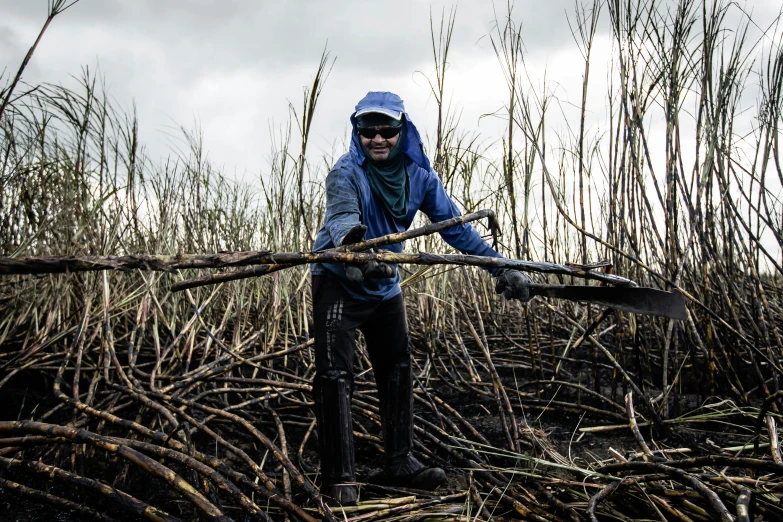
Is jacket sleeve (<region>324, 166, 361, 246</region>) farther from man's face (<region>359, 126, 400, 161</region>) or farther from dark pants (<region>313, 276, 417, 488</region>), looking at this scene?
dark pants (<region>313, 276, 417, 488</region>)

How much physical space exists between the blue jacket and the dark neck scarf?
30 mm

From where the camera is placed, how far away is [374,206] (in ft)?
7.48

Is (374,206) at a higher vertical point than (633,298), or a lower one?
higher

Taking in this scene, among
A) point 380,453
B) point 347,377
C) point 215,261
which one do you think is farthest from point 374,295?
point 215,261

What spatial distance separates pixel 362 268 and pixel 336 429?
63 centimetres

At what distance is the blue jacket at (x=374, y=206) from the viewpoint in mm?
2072

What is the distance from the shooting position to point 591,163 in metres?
2.99

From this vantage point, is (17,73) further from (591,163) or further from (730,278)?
(730,278)

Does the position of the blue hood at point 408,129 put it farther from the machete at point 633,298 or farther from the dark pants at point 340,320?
the machete at point 633,298

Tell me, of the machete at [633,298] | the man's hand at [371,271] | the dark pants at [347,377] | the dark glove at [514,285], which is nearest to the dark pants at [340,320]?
the dark pants at [347,377]

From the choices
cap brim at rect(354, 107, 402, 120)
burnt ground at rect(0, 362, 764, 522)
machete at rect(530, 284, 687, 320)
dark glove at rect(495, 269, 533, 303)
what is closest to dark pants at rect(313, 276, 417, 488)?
burnt ground at rect(0, 362, 764, 522)

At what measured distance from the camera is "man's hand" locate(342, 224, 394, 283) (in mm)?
1509

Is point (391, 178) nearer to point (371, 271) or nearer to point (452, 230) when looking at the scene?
point (452, 230)

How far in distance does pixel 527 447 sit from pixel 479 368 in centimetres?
131
